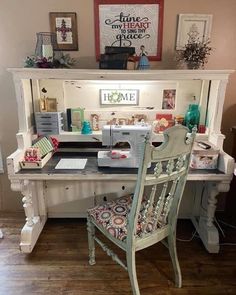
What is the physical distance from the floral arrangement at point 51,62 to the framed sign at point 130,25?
0.90ft

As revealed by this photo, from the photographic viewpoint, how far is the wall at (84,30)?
1.88m

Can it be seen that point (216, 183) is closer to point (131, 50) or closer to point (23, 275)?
point (131, 50)

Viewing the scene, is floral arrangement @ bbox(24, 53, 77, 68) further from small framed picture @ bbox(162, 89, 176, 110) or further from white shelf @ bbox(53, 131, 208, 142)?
small framed picture @ bbox(162, 89, 176, 110)

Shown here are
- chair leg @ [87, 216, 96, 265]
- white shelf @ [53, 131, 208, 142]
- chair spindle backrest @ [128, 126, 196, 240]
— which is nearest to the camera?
chair spindle backrest @ [128, 126, 196, 240]

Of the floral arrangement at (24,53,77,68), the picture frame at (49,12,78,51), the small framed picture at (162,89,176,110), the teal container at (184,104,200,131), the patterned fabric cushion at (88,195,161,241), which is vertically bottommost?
the patterned fabric cushion at (88,195,161,241)

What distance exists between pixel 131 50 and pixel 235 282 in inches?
70.3

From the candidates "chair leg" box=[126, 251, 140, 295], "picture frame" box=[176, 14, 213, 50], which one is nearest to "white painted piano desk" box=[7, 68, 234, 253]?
"picture frame" box=[176, 14, 213, 50]

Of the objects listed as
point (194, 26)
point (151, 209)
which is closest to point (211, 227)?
point (151, 209)

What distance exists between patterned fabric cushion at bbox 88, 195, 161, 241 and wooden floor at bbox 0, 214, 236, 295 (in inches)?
17.2

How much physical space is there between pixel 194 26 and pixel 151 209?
148 cm

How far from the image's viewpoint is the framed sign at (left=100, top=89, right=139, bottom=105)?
202 cm

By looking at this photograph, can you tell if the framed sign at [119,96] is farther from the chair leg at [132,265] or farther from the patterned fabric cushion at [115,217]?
the chair leg at [132,265]

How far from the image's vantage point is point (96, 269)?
1.72 m

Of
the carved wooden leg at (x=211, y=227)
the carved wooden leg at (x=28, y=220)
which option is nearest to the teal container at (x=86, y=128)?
the carved wooden leg at (x=28, y=220)
